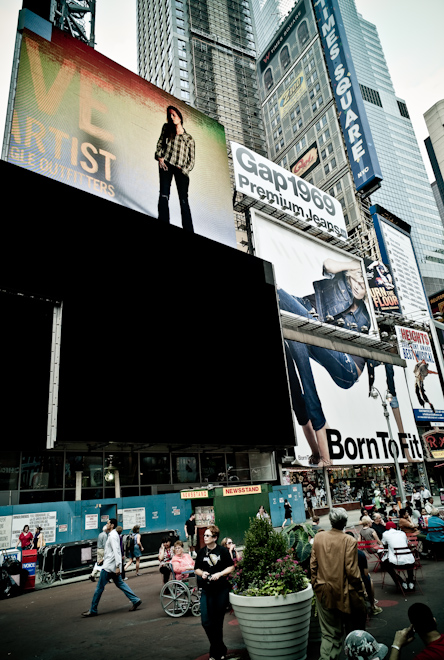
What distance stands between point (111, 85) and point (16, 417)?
22186mm

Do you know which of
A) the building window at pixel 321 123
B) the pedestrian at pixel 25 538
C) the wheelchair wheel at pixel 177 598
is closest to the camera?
the wheelchair wheel at pixel 177 598

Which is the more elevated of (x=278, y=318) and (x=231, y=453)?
(x=278, y=318)

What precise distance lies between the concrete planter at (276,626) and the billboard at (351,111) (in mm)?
58059

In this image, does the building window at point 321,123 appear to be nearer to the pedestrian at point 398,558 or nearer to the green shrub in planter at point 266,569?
the pedestrian at point 398,558

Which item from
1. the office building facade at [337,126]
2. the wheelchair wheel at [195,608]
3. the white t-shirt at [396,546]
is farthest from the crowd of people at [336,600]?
the office building facade at [337,126]

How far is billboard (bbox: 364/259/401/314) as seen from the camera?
44656 millimetres

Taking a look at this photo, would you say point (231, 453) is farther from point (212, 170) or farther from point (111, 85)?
point (111, 85)

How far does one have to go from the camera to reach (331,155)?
220 ft

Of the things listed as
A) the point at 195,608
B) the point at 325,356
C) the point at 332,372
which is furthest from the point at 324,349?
the point at 195,608

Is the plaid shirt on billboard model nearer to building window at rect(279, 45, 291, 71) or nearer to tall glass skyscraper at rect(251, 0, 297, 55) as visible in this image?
building window at rect(279, 45, 291, 71)

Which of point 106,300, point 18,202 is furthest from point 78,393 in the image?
point 18,202

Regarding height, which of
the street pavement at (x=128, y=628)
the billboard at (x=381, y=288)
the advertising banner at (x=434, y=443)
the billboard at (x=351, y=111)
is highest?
the billboard at (x=351, y=111)

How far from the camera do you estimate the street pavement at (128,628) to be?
5887 millimetres

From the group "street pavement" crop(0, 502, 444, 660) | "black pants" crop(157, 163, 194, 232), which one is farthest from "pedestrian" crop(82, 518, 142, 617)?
"black pants" crop(157, 163, 194, 232)
